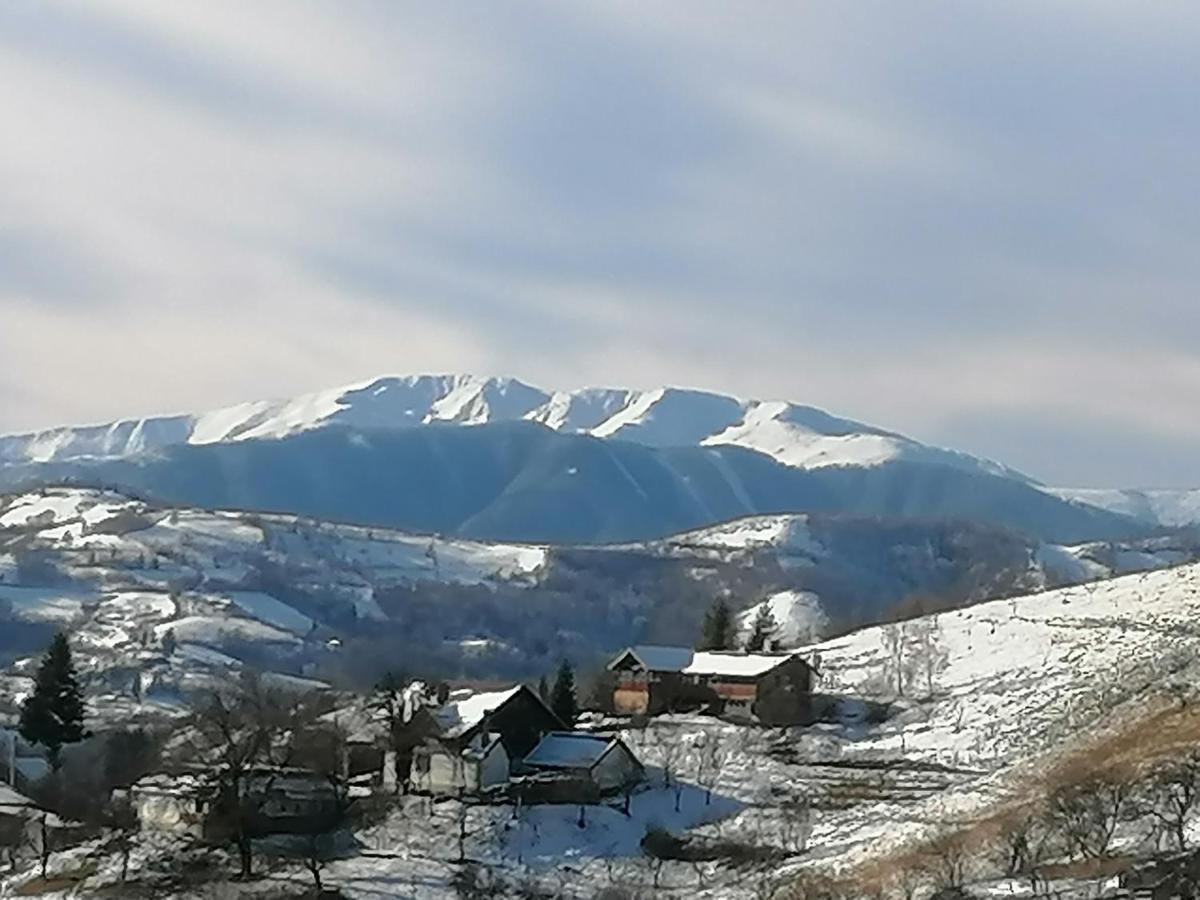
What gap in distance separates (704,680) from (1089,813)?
105 feet

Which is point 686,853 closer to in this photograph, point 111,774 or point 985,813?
point 985,813

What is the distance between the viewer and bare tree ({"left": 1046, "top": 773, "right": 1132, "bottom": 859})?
3806 centimetres

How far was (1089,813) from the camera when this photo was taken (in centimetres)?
3975

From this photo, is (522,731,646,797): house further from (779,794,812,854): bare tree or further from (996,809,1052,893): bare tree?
(996,809,1052,893): bare tree

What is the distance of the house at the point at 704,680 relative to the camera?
224 feet

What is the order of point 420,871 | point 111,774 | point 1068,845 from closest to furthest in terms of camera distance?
point 1068,845 → point 420,871 → point 111,774

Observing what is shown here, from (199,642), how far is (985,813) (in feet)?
413

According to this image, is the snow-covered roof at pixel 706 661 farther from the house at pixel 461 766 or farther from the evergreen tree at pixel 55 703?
the evergreen tree at pixel 55 703

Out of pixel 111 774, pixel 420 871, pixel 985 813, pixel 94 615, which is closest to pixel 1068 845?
pixel 985 813

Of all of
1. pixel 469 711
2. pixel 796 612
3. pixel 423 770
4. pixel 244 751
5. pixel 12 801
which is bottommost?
pixel 12 801

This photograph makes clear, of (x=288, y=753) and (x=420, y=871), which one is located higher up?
(x=288, y=753)

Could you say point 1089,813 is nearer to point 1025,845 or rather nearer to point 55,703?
point 1025,845

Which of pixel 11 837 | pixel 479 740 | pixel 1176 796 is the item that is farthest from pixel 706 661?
pixel 1176 796

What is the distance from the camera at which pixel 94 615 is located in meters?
177
